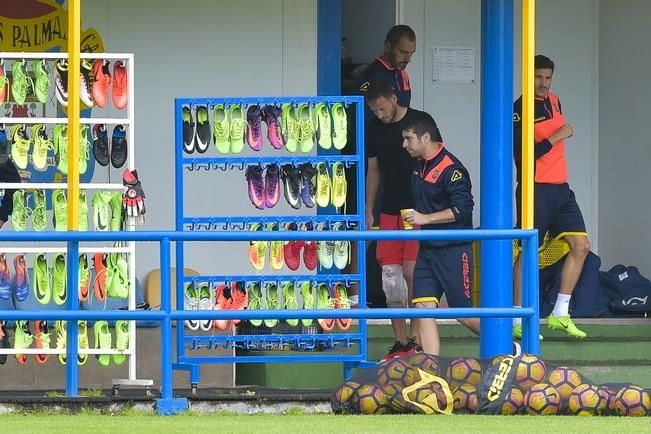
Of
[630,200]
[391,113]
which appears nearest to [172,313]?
[391,113]

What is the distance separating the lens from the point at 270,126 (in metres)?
11.0

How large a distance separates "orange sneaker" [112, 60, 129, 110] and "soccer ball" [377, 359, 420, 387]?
105 inches

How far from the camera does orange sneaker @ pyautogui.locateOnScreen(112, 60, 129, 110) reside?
10828 mm

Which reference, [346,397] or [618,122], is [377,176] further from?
[346,397]

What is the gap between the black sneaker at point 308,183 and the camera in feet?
36.0

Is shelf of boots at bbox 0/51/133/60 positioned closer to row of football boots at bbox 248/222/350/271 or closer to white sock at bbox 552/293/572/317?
row of football boots at bbox 248/222/350/271

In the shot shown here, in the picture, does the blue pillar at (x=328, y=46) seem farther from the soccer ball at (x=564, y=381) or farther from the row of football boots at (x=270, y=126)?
the soccer ball at (x=564, y=381)

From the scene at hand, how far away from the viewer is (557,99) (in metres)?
12.4

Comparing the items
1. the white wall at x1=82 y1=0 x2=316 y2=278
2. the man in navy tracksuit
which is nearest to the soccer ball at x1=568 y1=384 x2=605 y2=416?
the man in navy tracksuit

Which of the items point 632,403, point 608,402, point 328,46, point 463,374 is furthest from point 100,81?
point 632,403

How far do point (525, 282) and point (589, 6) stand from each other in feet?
14.8

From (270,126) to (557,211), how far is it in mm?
2499

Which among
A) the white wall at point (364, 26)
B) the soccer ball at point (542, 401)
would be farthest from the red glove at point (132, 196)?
the white wall at point (364, 26)

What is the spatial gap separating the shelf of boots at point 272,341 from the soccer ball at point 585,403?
2.06 m
